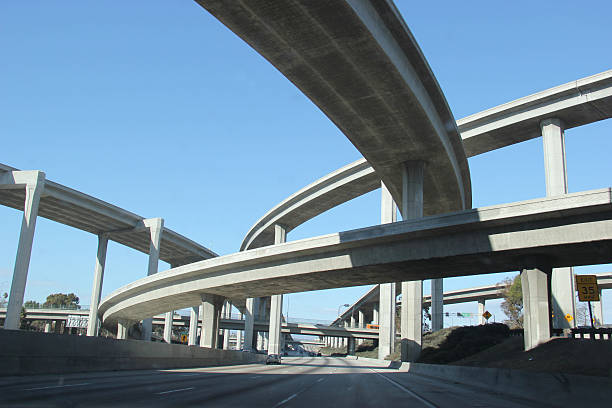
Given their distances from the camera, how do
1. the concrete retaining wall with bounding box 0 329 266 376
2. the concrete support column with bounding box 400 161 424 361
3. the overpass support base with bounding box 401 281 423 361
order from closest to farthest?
the concrete retaining wall with bounding box 0 329 266 376 < the concrete support column with bounding box 400 161 424 361 < the overpass support base with bounding box 401 281 423 361

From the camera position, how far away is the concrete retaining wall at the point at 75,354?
1852 cm

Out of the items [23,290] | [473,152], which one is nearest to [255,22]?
[473,152]

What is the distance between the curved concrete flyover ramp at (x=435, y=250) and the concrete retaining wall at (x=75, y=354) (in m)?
8.56

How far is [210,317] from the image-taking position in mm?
50125

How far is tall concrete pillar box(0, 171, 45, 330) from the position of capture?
54.2m

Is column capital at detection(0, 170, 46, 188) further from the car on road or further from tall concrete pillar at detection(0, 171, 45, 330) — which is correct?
the car on road

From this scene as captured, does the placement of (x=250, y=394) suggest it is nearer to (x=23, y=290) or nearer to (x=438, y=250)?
(x=438, y=250)

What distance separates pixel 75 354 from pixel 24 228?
3925cm

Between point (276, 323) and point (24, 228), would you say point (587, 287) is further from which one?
point (276, 323)

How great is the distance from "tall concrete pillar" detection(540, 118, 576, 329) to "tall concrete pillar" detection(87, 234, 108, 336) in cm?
5903

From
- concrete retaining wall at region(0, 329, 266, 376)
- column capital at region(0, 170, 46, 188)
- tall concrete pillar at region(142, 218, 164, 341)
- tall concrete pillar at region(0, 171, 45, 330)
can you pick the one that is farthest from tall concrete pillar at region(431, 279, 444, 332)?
column capital at region(0, 170, 46, 188)

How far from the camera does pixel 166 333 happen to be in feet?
306

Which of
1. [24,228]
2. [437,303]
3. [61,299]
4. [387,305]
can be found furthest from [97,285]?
[61,299]

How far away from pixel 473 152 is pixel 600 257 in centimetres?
2935
